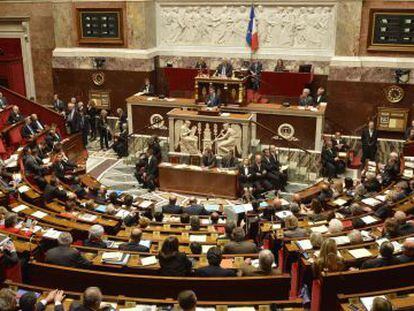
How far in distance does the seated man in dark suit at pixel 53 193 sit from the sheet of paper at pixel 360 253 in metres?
5.87

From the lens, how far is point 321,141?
554 inches

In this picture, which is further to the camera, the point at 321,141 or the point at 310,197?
the point at 321,141

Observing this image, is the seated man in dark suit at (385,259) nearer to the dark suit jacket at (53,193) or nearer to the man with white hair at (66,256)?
the man with white hair at (66,256)

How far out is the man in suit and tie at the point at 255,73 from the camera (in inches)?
612

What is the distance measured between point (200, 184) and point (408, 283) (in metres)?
7.21

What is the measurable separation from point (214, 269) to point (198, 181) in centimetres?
667

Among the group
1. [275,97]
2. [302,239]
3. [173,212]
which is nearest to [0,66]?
[275,97]

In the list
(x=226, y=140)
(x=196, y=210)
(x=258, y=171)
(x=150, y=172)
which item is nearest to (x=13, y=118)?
(x=150, y=172)

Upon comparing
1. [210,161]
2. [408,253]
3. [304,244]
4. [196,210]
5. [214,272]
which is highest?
[408,253]

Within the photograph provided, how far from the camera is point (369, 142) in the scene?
13977 millimetres

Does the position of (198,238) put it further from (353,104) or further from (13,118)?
(353,104)

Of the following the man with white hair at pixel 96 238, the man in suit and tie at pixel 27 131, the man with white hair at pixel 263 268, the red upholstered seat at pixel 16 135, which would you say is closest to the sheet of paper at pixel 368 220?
the man with white hair at pixel 263 268

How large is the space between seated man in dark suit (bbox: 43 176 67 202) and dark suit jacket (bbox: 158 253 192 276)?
14.9ft

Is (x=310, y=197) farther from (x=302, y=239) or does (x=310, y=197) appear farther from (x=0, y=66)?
(x=0, y=66)
